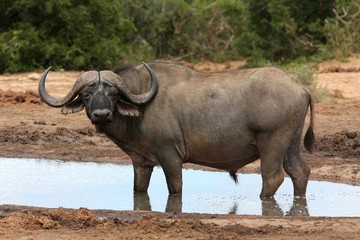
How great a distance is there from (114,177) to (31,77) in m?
7.63

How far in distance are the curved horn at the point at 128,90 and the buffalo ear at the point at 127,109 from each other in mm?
70

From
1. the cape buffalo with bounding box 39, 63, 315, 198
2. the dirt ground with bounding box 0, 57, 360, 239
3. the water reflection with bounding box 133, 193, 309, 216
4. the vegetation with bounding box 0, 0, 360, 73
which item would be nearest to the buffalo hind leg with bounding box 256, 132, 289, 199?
the cape buffalo with bounding box 39, 63, 315, 198

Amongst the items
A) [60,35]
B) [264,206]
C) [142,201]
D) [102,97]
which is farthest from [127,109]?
[60,35]

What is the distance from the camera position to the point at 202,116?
10.4 m

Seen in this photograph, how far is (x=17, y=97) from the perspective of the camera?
17.3 meters

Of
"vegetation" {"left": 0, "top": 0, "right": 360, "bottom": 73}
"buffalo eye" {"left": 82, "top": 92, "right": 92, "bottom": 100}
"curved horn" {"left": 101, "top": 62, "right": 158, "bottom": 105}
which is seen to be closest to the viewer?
"buffalo eye" {"left": 82, "top": 92, "right": 92, "bottom": 100}

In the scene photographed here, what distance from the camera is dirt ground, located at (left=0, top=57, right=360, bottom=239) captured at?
821 cm

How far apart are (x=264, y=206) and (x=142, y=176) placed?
1359mm

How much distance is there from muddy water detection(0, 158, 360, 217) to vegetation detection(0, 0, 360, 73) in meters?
8.03

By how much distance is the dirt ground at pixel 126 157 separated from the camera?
26.9 ft

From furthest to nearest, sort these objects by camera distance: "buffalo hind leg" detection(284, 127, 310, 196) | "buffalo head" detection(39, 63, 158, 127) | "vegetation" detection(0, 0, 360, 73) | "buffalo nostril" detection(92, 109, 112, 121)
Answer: "vegetation" detection(0, 0, 360, 73) → "buffalo hind leg" detection(284, 127, 310, 196) → "buffalo head" detection(39, 63, 158, 127) → "buffalo nostril" detection(92, 109, 112, 121)

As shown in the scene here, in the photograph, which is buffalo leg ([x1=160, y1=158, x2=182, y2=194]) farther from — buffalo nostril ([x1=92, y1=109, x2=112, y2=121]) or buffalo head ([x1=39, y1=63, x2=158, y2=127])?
buffalo nostril ([x1=92, y1=109, x2=112, y2=121])

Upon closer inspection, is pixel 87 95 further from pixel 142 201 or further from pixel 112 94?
pixel 142 201

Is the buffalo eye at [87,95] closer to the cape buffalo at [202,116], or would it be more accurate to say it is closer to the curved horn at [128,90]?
the cape buffalo at [202,116]
